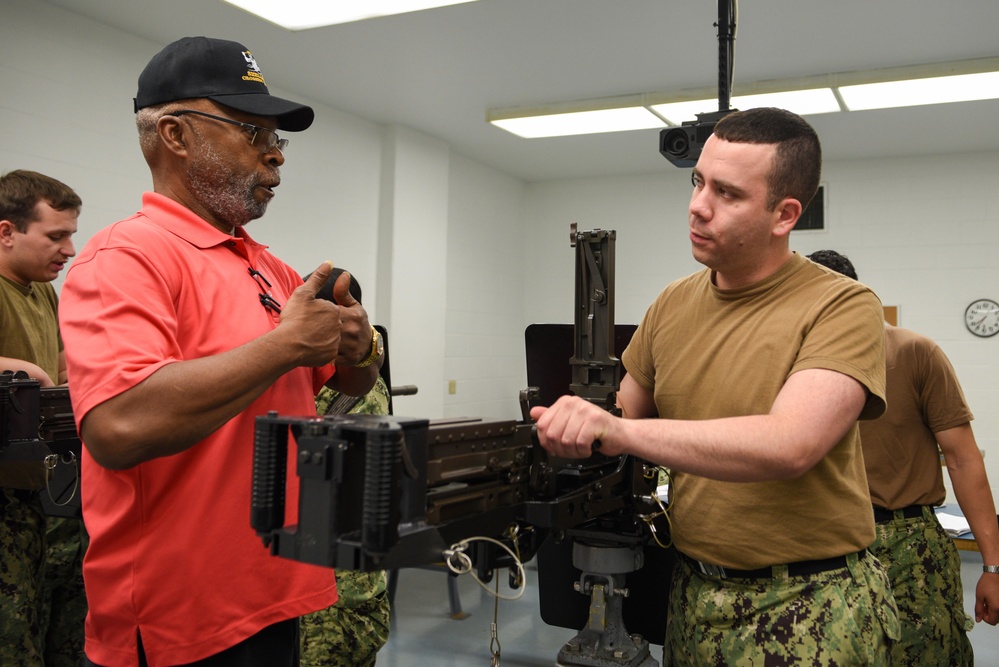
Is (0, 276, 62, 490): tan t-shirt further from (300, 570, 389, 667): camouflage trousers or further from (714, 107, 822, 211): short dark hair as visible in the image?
(714, 107, 822, 211): short dark hair

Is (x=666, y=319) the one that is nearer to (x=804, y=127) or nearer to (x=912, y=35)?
(x=804, y=127)

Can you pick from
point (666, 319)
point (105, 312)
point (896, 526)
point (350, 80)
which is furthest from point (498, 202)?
point (105, 312)

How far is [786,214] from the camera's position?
1.57m

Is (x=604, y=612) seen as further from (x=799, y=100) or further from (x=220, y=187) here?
(x=799, y=100)

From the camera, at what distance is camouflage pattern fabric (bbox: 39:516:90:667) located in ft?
9.50

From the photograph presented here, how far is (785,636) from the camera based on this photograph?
1.48m

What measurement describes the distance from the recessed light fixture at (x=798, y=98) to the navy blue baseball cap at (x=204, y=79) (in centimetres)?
349

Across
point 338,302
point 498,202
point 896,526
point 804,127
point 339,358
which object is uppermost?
point 498,202

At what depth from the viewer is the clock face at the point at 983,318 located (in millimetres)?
6750

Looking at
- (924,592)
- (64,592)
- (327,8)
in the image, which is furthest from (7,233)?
(924,592)

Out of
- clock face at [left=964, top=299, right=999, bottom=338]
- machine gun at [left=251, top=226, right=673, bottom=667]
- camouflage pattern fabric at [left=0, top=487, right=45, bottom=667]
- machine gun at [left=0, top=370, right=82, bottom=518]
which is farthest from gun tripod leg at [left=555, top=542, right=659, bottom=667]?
clock face at [left=964, top=299, right=999, bottom=338]

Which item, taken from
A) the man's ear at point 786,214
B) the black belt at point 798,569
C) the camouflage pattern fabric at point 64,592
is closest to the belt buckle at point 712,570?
the black belt at point 798,569

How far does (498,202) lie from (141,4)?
4.48 m

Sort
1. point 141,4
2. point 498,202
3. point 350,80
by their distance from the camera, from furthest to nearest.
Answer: point 498,202, point 350,80, point 141,4
